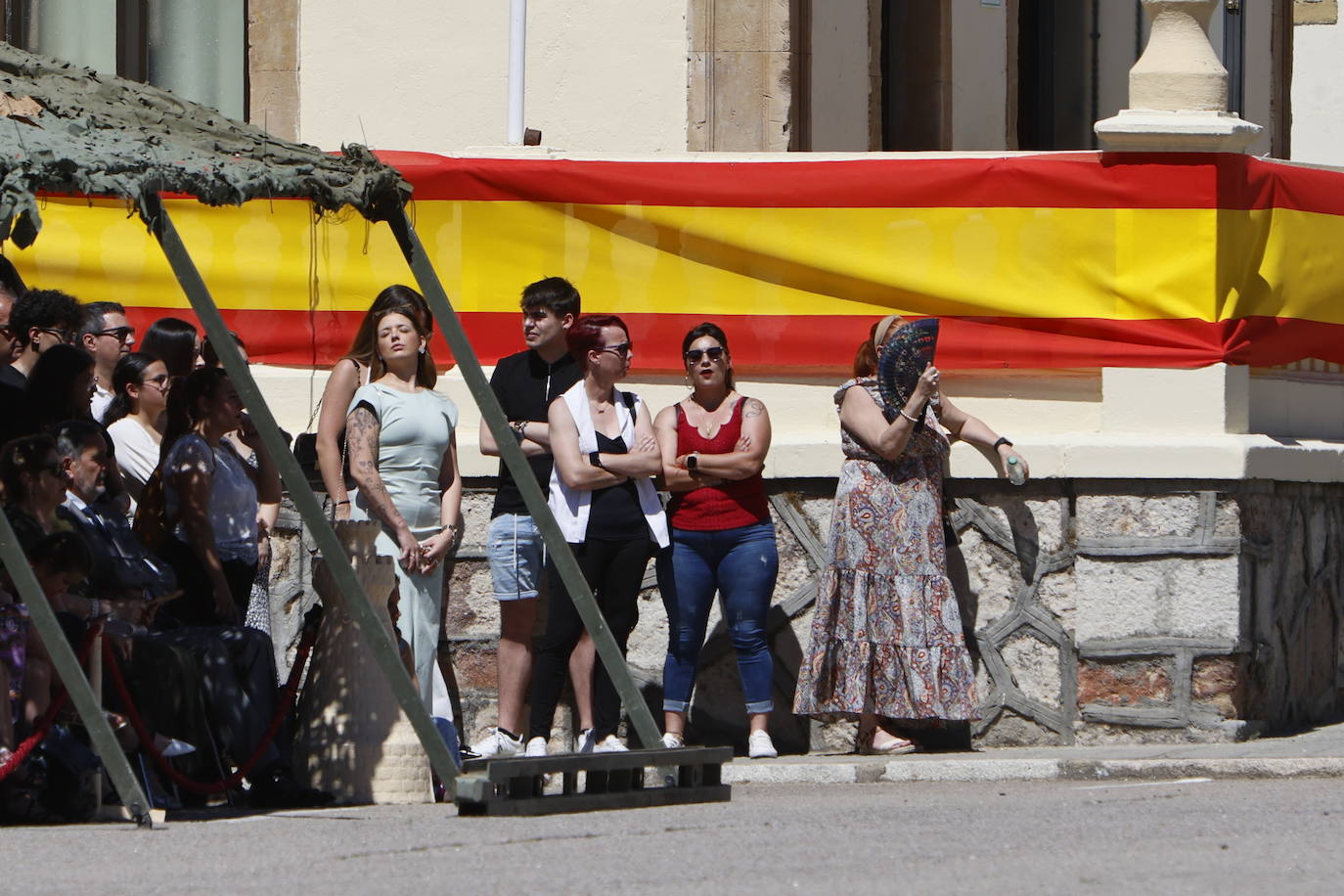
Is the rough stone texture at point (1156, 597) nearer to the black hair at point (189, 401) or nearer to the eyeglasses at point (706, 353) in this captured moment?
the eyeglasses at point (706, 353)

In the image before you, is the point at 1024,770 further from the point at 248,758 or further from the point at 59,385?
the point at 59,385

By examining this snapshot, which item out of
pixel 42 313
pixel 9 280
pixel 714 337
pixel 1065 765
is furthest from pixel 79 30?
pixel 1065 765

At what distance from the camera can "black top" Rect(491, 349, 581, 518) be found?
33.3 ft

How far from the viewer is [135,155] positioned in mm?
7785

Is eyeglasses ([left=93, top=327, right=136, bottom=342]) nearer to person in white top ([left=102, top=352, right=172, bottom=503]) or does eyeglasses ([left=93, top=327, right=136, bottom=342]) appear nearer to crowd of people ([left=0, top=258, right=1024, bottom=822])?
crowd of people ([left=0, top=258, right=1024, bottom=822])

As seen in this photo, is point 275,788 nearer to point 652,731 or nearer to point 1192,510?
point 652,731

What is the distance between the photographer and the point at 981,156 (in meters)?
10.9

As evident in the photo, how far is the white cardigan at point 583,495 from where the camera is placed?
10.0m

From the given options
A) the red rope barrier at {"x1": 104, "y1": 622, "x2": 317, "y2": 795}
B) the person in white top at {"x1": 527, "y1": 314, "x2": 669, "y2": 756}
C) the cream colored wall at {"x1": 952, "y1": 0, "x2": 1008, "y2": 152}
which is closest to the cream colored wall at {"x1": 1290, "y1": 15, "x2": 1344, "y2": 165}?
the cream colored wall at {"x1": 952, "y1": 0, "x2": 1008, "y2": 152}

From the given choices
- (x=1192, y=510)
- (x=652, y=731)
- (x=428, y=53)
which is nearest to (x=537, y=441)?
(x=652, y=731)

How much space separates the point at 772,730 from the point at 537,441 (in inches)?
64.1

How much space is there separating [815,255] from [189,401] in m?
2.86

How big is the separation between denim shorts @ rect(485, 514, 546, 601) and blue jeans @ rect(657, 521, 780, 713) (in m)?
0.51

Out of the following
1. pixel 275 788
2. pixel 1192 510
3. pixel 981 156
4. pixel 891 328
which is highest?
pixel 981 156
